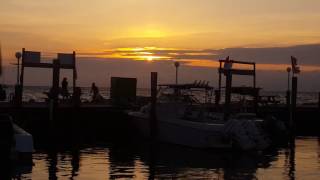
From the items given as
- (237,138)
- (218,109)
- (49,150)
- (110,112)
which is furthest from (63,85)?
(237,138)

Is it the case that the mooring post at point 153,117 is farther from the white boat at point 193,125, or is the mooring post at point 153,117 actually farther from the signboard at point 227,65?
the signboard at point 227,65

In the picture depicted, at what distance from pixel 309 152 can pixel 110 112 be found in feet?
37.9

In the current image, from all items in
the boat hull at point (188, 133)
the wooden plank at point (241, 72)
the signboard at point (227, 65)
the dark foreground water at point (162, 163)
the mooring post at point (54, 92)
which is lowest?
the dark foreground water at point (162, 163)

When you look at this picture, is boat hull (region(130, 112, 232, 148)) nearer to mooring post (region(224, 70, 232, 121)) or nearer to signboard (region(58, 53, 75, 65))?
mooring post (region(224, 70, 232, 121))

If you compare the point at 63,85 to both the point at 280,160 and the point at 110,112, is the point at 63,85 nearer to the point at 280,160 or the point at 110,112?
the point at 110,112


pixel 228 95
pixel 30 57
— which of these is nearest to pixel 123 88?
pixel 30 57

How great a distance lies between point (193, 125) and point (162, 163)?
4.93 metres

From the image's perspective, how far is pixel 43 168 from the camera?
19.7 metres

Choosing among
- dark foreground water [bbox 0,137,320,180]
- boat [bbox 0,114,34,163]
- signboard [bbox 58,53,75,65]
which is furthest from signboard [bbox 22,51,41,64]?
boat [bbox 0,114,34,163]

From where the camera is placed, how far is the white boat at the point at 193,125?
83.0ft

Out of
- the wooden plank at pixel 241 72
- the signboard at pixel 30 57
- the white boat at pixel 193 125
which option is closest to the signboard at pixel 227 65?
the wooden plank at pixel 241 72

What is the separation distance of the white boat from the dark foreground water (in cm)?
52

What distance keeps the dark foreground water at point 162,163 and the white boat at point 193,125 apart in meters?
0.52

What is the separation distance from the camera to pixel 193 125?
26.5 m
